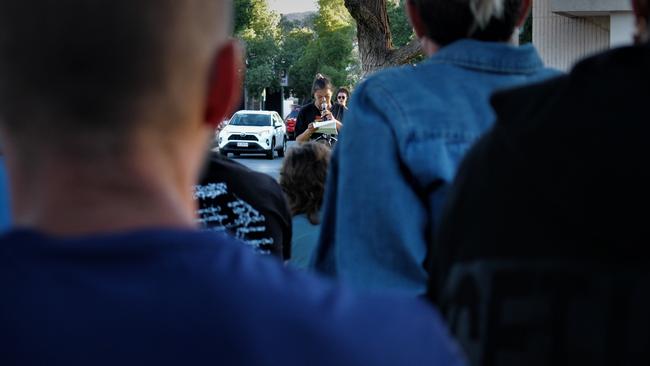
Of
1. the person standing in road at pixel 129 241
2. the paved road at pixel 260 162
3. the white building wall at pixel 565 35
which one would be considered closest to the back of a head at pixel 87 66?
the person standing in road at pixel 129 241

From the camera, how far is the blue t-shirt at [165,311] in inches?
42.3

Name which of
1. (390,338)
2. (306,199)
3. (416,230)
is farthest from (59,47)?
(306,199)

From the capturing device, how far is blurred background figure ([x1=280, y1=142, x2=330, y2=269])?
4.83 metres

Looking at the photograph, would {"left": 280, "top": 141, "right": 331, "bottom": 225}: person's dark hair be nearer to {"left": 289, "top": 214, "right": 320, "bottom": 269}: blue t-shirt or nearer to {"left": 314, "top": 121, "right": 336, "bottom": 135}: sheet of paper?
{"left": 289, "top": 214, "right": 320, "bottom": 269}: blue t-shirt

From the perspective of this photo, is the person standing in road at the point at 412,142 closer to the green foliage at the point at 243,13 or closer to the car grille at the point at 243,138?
the car grille at the point at 243,138

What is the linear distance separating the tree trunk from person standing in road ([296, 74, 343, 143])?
19.4ft

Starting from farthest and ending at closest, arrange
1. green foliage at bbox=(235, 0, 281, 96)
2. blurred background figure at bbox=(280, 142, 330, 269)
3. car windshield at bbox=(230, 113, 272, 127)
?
green foliage at bbox=(235, 0, 281, 96) → car windshield at bbox=(230, 113, 272, 127) → blurred background figure at bbox=(280, 142, 330, 269)

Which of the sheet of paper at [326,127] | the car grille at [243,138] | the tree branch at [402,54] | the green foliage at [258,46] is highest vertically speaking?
the green foliage at [258,46]

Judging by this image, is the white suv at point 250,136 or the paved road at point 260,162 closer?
the paved road at point 260,162

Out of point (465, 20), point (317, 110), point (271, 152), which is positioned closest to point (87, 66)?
point (465, 20)

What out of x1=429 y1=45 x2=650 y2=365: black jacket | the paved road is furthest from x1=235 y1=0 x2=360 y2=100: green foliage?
x1=429 y1=45 x2=650 y2=365: black jacket

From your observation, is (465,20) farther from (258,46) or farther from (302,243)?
(258,46)

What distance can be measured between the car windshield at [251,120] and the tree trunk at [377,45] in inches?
634

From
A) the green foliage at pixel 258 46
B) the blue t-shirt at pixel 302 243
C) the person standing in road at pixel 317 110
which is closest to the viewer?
the blue t-shirt at pixel 302 243
